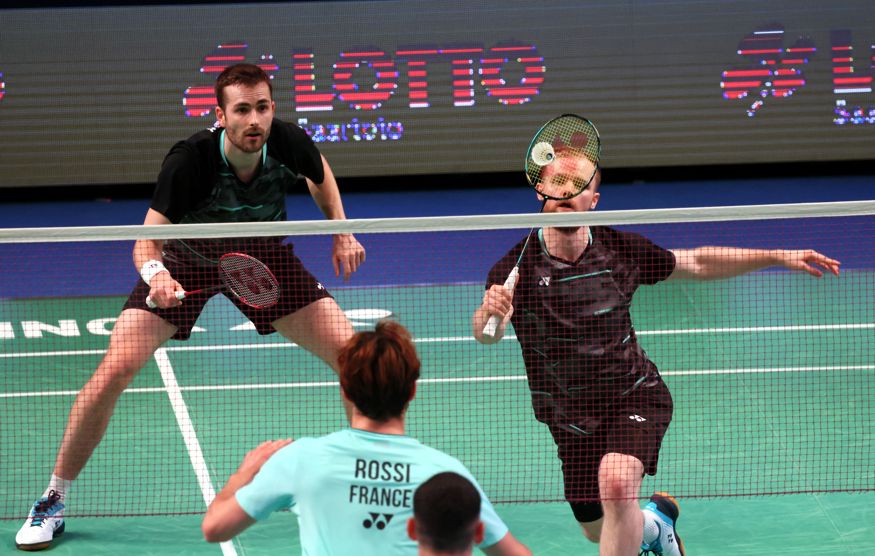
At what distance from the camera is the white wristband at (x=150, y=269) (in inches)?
181

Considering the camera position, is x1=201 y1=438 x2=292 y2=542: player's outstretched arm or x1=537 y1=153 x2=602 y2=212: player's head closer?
x1=201 y1=438 x2=292 y2=542: player's outstretched arm

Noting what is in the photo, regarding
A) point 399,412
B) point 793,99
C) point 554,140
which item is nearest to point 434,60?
point 793,99

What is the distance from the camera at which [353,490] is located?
9.16ft

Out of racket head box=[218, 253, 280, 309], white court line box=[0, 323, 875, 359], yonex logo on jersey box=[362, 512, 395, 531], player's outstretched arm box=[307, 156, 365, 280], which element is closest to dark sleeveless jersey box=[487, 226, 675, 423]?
player's outstretched arm box=[307, 156, 365, 280]

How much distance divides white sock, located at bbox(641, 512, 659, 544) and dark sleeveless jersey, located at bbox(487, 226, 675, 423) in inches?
21.8

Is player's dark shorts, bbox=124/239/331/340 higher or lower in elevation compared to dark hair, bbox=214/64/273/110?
lower

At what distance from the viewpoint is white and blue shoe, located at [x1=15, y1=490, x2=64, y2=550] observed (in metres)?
5.02

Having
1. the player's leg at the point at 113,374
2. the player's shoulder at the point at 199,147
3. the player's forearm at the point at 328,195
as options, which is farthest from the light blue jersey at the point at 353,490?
the player's forearm at the point at 328,195

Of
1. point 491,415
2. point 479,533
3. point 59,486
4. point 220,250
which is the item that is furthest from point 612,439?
point 59,486

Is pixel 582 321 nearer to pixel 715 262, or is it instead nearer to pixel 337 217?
pixel 715 262

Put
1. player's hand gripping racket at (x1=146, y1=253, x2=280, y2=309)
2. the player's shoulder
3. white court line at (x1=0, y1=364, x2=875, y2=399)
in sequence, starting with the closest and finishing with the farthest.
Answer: player's hand gripping racket at (x1=146, y1=253, x2=280, y2=309)
the player's shoulder
white court line at (x1=0, y1=364, x2=875, y2=399)

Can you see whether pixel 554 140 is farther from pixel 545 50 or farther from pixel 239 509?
pixel 545 50

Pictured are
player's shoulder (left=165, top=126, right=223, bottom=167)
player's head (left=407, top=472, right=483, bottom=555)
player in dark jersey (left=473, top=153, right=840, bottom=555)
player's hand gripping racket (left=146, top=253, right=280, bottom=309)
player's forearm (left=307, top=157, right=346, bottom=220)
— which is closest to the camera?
player's head (left=407, top=472, right=483, bottom=555)

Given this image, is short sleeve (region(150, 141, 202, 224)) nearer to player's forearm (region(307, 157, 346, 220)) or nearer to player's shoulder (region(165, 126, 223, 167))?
Answer: player's shoulder (region(165, 126, 223, 167))
